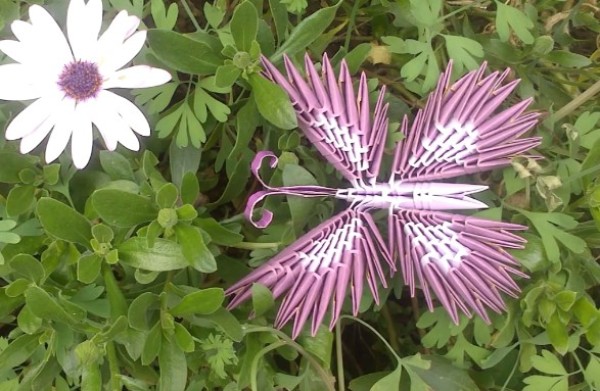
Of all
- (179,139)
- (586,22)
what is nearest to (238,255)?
(179,139)

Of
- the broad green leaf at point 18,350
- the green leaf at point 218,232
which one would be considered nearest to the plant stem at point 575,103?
the green leaf at point 218,232

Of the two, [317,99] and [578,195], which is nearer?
[317,99]

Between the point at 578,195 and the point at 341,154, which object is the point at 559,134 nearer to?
the point at 578,195

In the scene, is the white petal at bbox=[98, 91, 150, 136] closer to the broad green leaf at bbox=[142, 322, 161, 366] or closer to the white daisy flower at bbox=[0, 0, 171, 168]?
the white daisy flower at bbox=[0, 0, 171, 168]

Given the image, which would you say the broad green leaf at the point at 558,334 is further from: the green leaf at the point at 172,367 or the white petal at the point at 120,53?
the white petal at the point at 120,53

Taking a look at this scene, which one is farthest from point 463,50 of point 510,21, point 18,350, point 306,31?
point 18,350
